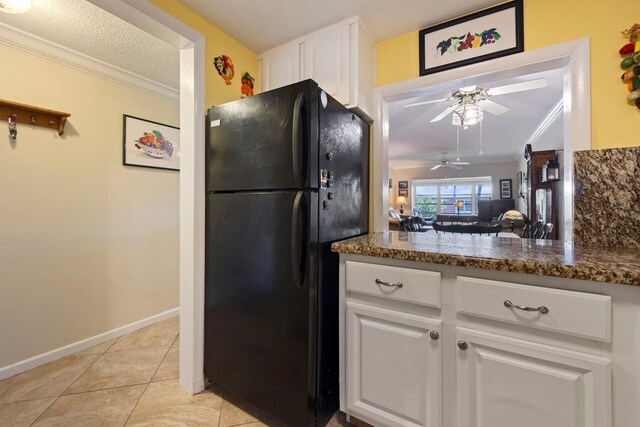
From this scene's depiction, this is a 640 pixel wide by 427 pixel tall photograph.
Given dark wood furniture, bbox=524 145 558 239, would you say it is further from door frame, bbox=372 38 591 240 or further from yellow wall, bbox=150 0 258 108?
yellow wall, bbox=150 0 258 108

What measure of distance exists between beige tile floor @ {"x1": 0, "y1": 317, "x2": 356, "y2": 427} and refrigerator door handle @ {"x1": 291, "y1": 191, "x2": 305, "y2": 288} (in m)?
0.78

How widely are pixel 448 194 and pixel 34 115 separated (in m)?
9.71

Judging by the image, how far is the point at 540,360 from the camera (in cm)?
84

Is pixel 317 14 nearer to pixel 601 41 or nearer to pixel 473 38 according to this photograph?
pixel 473 38

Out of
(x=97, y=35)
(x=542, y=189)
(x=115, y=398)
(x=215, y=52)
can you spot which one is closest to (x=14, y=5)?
(x=97, y=35)

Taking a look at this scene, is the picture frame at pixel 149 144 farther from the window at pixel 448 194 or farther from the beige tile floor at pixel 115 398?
the window at pixel 448 194

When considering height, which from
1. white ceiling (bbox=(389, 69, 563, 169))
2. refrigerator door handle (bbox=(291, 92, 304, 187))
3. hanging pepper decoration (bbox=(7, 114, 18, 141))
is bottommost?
refrigerator door handle (bbox=(291, 92, 304, 187))

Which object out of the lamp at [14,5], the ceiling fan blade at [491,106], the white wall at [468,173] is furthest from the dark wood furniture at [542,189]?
the lamp at [14,5]

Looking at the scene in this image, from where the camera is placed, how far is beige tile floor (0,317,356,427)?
1337 mm

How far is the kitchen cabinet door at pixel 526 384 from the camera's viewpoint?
0.78 metres

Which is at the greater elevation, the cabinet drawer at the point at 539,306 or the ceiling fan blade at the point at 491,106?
the ceiling fan blade at the point at 491,106

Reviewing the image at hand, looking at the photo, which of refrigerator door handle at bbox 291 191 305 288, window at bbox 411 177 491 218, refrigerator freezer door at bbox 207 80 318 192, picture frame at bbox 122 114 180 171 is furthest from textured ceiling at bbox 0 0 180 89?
window at bbox 411 177 491 218

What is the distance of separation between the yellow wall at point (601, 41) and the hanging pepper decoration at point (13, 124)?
9.98ft

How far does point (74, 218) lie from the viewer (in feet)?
6.54
